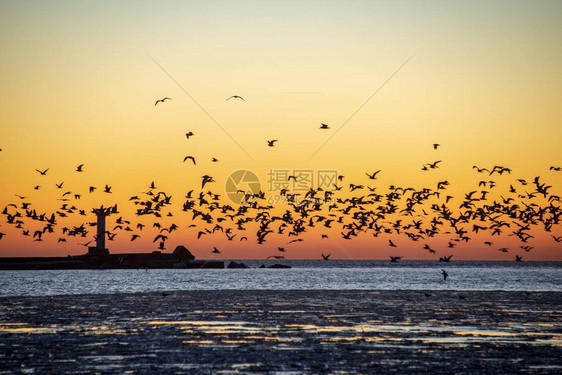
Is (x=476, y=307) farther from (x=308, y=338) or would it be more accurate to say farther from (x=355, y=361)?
(x=355, y=361)

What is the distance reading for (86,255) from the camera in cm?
19812

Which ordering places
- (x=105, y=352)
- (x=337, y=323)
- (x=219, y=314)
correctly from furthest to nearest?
(x=219, y=314) → (x=337, y=323) → (x=105, y=352)

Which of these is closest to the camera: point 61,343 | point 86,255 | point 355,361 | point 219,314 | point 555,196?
point 355,361

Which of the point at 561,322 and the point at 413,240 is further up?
the point at 413,240

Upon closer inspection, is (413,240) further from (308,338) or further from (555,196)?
(308,338)

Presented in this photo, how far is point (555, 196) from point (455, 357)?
30.6 metres

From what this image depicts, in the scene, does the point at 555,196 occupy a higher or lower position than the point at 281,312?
higher

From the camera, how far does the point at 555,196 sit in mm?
49594

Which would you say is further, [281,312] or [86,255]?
[86,255]

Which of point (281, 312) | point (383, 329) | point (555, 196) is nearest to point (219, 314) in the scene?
point (281, 312)

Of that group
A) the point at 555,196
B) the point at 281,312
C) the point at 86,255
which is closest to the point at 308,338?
the point at 281,312

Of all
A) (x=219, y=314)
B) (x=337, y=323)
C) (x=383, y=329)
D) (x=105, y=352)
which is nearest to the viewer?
(x=105, y=352)

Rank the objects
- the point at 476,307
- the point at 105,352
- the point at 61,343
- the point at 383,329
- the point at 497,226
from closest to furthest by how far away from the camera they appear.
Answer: the point at 105,352, the point at 61,343, the point at 383,329, the point at 476,307, the point at 497,226

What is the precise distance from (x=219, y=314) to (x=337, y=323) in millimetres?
8801
